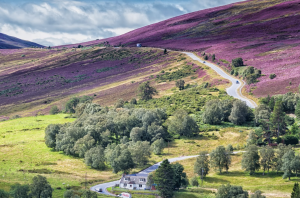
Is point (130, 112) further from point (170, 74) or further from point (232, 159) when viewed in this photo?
point (170, 74)

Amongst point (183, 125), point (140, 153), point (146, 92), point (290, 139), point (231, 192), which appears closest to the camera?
point (231, 192)

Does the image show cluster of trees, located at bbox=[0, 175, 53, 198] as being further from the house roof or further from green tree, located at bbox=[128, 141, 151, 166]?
green tree, located at bbox=[128, 141, 151, 166]

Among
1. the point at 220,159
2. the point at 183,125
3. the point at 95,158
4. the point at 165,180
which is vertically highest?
the point at 183,125

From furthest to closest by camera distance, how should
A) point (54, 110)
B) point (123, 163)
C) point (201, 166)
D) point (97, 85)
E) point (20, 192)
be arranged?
1. point (97, 85)
2. point (54, 110)
3. point (123, 163)
4. point (201, 166)
5. point (20, 192)

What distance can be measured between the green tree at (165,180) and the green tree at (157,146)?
22516mm

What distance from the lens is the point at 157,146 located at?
3381 inches

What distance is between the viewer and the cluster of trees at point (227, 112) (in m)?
95.8

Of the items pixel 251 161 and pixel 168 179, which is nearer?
pixel 168 179

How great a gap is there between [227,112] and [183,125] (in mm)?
16489

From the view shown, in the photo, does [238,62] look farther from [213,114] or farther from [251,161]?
[251,161]

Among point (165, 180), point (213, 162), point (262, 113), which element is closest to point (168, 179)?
point (165, 180)

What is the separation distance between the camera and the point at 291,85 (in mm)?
104625

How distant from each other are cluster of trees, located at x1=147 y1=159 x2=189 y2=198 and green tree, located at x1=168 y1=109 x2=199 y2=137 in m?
29.8

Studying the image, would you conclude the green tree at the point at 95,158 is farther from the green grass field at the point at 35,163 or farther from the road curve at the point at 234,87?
the road curve at the point at 234,87
